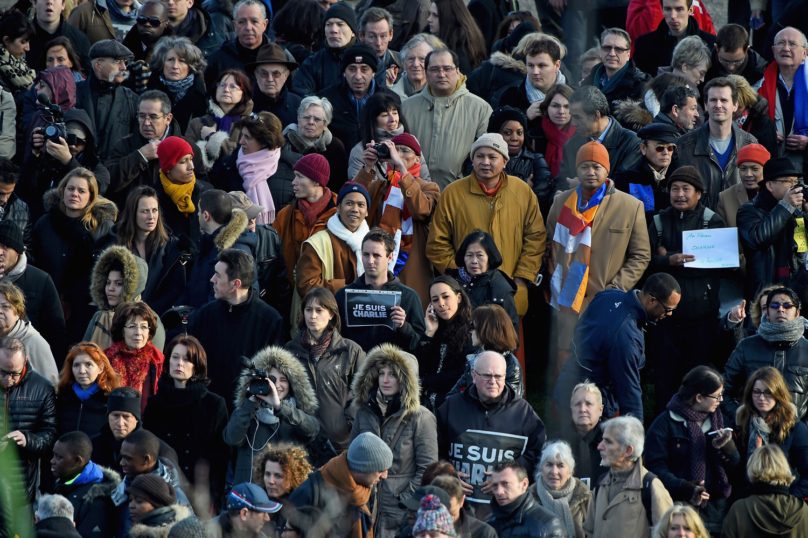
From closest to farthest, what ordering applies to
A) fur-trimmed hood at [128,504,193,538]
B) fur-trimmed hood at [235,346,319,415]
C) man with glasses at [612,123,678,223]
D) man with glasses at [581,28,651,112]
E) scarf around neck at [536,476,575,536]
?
fur-trimmed hood at [128,504,193,538] → scarf around neck at [536,476,575,536] → fur-trimmed hood at [235,346,319,415] → man with glasses at [612,123,678,223] → man with glasses at [581,28,651,112]

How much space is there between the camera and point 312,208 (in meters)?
8.04

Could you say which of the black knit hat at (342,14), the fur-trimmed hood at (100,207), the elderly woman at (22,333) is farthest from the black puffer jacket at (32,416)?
the black knit hat at (342,14)

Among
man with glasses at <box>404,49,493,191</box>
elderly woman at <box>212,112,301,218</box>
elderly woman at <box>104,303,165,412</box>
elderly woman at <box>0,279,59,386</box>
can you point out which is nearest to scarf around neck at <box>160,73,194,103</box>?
elderly woman at <box>212,112,301,218</box>

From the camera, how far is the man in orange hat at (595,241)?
7816 millimetres

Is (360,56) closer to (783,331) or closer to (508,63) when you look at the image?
(508,63)

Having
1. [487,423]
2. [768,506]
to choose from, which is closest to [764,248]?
[768,506]

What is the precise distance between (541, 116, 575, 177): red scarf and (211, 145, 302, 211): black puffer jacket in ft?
6.74

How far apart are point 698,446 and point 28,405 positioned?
157 inches

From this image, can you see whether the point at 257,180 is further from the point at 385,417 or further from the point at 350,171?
the point at 385,417

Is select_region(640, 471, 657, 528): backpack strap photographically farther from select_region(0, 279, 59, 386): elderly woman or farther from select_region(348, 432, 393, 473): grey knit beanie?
select_region(0, 279, 59, 386): elderly woman

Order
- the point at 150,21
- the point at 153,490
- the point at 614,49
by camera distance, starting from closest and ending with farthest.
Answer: the point at 153,490 < the point at 614,49 < the point at 150,21

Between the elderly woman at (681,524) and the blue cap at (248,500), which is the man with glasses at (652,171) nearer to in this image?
the elderly woman at (681,524)

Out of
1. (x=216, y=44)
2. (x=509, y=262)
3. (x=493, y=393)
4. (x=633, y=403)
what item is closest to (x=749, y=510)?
(x=633, y=403)

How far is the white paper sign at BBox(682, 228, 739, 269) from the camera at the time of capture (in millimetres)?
7812
